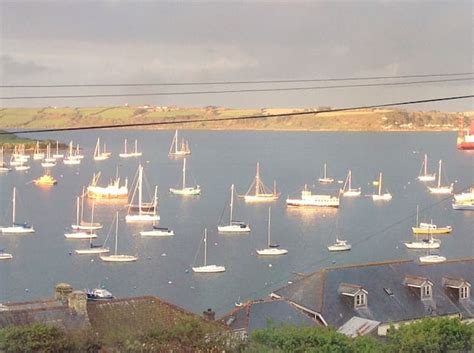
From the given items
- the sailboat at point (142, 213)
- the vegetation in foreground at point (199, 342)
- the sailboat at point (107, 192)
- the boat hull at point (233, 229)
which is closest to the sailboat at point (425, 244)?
the boat hull at point (233, 229)

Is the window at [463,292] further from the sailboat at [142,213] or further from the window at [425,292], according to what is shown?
the sailboat at [142,213]

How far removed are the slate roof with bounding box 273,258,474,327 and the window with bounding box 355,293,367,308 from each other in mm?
70

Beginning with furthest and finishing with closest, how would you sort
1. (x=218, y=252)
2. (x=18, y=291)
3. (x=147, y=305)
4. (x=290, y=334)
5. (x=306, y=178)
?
(x=306, y=178)
(x=218, y=252)
(x=18, y=291)
(x=147, y=305)
(x=290, y=334)

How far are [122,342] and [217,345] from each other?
66 cm

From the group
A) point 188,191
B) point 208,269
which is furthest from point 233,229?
point 188,191

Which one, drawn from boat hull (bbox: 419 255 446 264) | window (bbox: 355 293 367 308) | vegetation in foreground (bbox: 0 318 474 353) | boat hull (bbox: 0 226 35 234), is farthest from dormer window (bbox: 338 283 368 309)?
boat hull (bbox: 0 226 35 234)

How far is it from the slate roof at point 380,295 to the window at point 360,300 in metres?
0.07

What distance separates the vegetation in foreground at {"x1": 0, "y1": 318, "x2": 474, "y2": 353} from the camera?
207 inches

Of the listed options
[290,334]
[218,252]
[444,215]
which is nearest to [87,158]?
[444,215]

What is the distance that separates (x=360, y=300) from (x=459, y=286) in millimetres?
1682

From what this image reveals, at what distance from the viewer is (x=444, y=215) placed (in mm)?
31688

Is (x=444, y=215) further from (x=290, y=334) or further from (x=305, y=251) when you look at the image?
(x=290, y=334)

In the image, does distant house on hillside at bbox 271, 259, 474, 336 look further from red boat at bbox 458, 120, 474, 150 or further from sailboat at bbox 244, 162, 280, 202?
sailboat at bbox 244, 162, 280, 202

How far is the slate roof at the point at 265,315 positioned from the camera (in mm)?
9539
